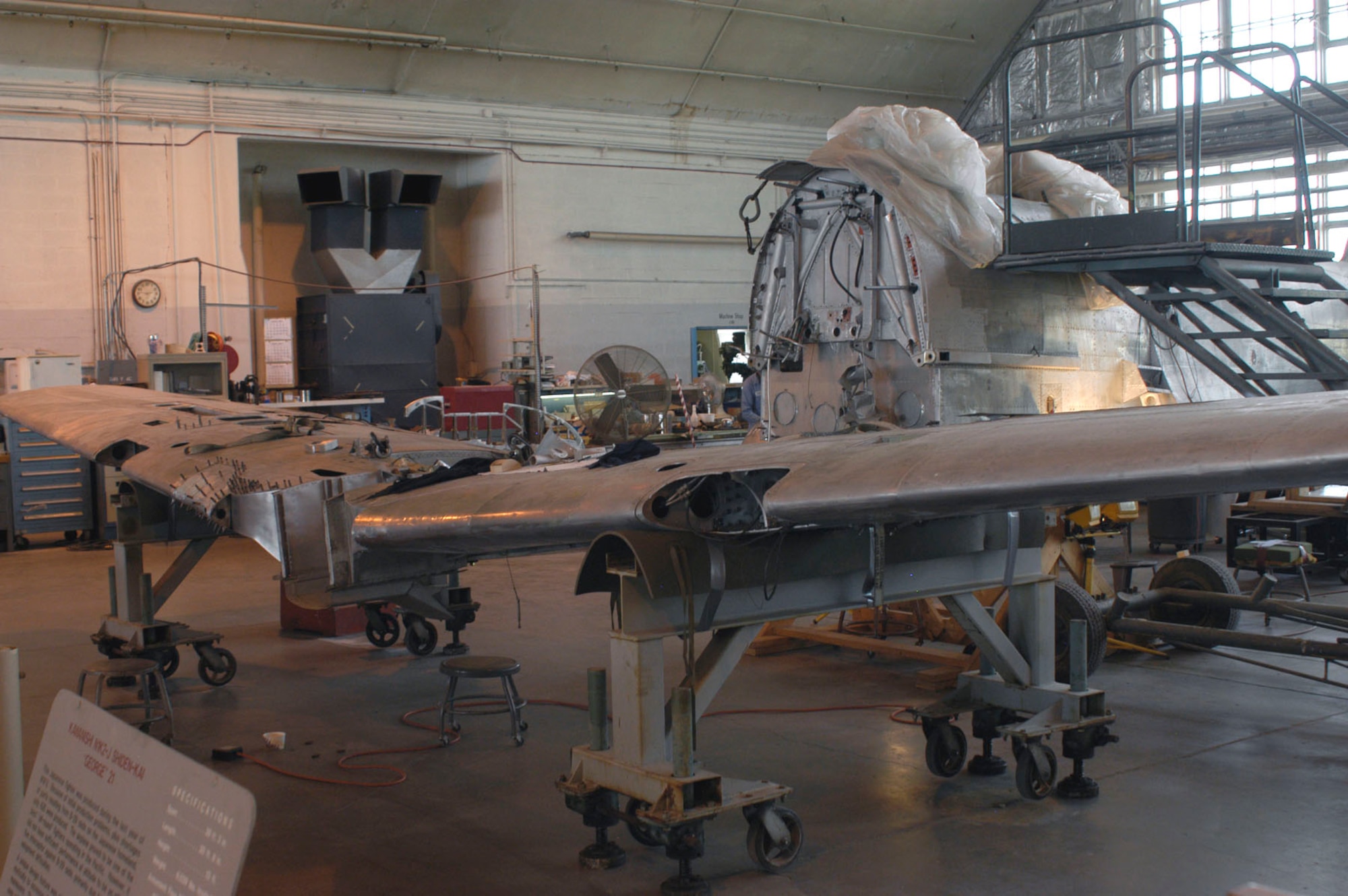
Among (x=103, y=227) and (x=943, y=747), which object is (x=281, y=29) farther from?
(x=943, y=747)

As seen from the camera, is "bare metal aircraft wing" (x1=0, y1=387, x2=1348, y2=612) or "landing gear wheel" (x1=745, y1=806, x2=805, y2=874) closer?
"bare metal aircraft wing" (x1=0, y1=387, x2=1348, y2=612)

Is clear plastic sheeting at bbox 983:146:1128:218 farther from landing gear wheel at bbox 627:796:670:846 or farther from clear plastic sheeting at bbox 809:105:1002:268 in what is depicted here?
landing gear wheel at bbox 627:796:670:846

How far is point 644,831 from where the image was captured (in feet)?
13.6

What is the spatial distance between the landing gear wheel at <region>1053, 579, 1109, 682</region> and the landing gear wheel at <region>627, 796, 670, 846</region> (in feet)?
9.22

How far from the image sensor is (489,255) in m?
16.6

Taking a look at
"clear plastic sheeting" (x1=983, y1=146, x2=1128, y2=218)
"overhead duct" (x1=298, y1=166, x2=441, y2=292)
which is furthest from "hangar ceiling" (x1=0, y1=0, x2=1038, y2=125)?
"clear plastic sheeting" (x1=983, y1=146, x2=1128, y2=218)

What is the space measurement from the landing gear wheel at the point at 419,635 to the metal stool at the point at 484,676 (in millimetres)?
1867

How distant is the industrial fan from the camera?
38.5ft

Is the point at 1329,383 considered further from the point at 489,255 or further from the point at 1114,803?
the point at 489,255

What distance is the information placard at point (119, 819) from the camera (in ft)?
5.82

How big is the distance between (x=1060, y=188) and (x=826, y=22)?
917 centimetres

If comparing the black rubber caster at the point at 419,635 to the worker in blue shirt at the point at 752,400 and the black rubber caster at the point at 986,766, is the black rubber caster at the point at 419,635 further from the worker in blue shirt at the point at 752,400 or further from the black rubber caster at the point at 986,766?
the worker in blue shirt at the point at 752,400

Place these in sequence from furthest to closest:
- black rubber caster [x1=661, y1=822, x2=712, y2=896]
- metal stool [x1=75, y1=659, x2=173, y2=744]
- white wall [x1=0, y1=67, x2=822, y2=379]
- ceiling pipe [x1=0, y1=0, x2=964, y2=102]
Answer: white wall [x1=0, y1=67, x2=822, y2=379] < ceiling pipe [x1=0, y1=0, x2=964, y2=102] < metal stool [x1=75, y1=659, x2=173, y2=744] < black rubber caster [x1=661, y1=822, x2=712, y2=896]

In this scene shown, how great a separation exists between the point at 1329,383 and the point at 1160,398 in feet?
5.36
